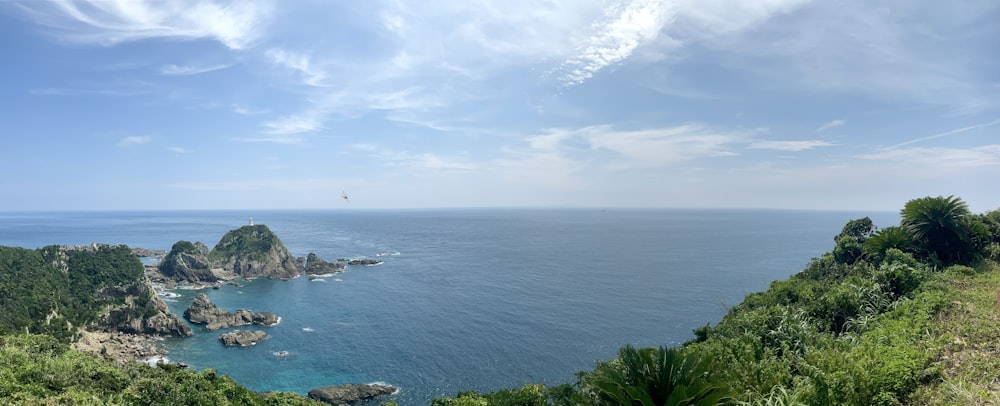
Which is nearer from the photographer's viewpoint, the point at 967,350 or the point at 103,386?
the point at 967,350

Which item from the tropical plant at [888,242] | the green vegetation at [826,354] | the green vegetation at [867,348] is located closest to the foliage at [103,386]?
the green vegetation at [826,354]

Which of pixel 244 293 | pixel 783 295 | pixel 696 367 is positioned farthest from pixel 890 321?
pixel 244 293

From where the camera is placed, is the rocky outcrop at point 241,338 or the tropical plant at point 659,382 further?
the rocky outcrop at point 241,338

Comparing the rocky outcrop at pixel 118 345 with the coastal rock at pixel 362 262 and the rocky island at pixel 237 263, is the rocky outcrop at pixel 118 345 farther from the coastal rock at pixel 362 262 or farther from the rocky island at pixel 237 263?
the coastal rock at pixel 362 262

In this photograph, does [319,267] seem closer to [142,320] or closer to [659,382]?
[142,320]

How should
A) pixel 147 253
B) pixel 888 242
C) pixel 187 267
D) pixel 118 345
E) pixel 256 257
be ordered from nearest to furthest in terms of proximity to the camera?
pixel 888 242
pixel 118 345
pixel 187 267
pixel 256 257
pixel 147 253

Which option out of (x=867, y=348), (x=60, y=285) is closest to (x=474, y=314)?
(x=867, y=348)

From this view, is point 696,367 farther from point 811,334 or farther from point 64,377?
point 64,377
